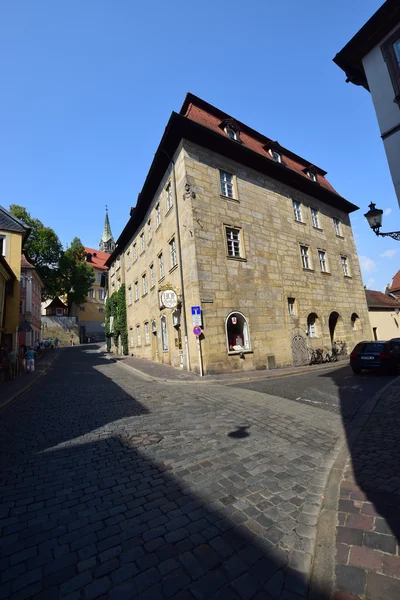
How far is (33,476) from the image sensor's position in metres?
3.89

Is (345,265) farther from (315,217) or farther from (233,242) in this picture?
(233,242)

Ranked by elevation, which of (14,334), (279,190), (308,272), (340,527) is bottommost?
(340,527)

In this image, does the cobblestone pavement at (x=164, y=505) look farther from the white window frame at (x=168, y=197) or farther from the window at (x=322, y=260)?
the window at (x=322, y=260)

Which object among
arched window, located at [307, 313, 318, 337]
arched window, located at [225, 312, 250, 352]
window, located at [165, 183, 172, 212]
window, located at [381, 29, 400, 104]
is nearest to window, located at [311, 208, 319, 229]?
arched window, located at [307, 313, 318, 337]

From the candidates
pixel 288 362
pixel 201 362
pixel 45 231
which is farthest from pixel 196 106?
pixel 45 231

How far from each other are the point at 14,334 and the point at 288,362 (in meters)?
19.5

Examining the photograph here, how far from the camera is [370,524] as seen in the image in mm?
2572

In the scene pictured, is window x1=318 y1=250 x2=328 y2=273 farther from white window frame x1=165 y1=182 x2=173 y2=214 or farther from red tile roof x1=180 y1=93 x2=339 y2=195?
white window frame x1=165 y1=182 x2=173 y2=214

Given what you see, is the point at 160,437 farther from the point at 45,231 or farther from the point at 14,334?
the point at 45,231

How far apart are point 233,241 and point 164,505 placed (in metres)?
13.7

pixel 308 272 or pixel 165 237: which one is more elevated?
pixel 165 237

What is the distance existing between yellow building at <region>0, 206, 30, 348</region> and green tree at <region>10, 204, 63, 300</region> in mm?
18770

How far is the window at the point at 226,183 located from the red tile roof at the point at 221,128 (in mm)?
1703

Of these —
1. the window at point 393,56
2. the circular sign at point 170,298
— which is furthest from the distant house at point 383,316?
the window at point 393,56
